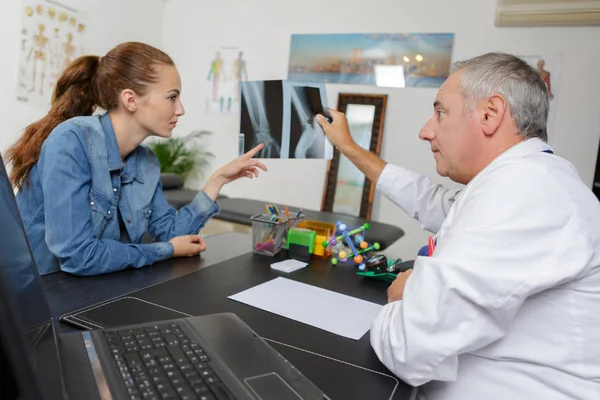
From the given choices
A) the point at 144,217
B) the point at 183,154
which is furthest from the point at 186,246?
the point at 183,154

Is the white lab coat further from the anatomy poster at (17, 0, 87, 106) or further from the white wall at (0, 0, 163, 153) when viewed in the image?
→ the anatomy poster at (17, 0, 87, 106)

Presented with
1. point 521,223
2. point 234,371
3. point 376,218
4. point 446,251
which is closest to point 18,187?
point 234,371

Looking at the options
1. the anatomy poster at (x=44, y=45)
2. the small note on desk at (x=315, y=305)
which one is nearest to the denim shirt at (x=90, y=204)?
the small note on desk at (x=315, y=305)

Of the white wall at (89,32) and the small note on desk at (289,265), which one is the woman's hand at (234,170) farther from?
the white wall at (89,32)

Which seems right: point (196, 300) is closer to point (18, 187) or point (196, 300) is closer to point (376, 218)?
point (18, 187)

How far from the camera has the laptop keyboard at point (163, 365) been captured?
1.99ft

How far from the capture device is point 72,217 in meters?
1.17

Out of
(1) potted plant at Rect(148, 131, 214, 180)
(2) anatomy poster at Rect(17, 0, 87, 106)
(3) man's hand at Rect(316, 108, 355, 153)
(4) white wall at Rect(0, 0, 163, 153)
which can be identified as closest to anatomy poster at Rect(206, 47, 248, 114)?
(1) potted plant at Rect(148, 131, 214, 180)

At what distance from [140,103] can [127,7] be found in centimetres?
322

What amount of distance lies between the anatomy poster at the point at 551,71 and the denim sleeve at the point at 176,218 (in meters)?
2.61

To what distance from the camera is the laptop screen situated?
0.46 meters

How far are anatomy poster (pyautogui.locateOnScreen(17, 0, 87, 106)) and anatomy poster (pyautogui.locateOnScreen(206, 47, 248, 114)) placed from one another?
1.14 metres

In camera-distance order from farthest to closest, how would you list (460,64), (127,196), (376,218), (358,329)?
(376,218)
(127,196)
(460,64)
(358,329)

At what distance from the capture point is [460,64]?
109cm
